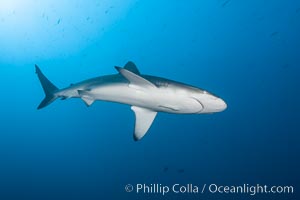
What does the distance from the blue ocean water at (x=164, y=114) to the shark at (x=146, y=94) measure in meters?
12.0

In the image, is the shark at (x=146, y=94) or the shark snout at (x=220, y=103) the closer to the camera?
the shark snout at (x=220, y=103)

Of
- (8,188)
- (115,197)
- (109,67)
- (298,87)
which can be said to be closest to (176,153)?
(115,197)

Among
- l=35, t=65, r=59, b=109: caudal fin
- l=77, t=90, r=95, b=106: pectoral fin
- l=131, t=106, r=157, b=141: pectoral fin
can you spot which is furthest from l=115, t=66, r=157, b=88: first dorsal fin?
l=35, t=65, r=59, b=109: caudal fin

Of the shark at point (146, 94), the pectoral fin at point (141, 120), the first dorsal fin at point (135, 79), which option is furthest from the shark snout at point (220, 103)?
the pectoral fin at point (141, 120)

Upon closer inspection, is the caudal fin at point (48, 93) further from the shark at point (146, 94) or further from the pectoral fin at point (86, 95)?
the pectoral fin at point (86, 95)

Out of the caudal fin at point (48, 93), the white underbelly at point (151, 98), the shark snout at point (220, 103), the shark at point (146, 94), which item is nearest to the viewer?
the shark snout at point (220, 103)

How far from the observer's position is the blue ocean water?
1739cm

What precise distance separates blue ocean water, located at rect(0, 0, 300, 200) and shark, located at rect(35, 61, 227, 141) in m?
12.0

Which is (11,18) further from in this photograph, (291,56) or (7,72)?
(291,56)

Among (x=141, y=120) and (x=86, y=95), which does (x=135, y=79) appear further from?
(x=86, y=95)

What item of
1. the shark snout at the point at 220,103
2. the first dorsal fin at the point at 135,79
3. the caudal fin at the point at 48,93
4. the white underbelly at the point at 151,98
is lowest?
the shark snout at the point at 220,103

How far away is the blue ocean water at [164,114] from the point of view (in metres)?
17.4

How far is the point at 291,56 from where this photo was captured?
1955 cm

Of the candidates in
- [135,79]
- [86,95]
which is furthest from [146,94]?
[86,95]
